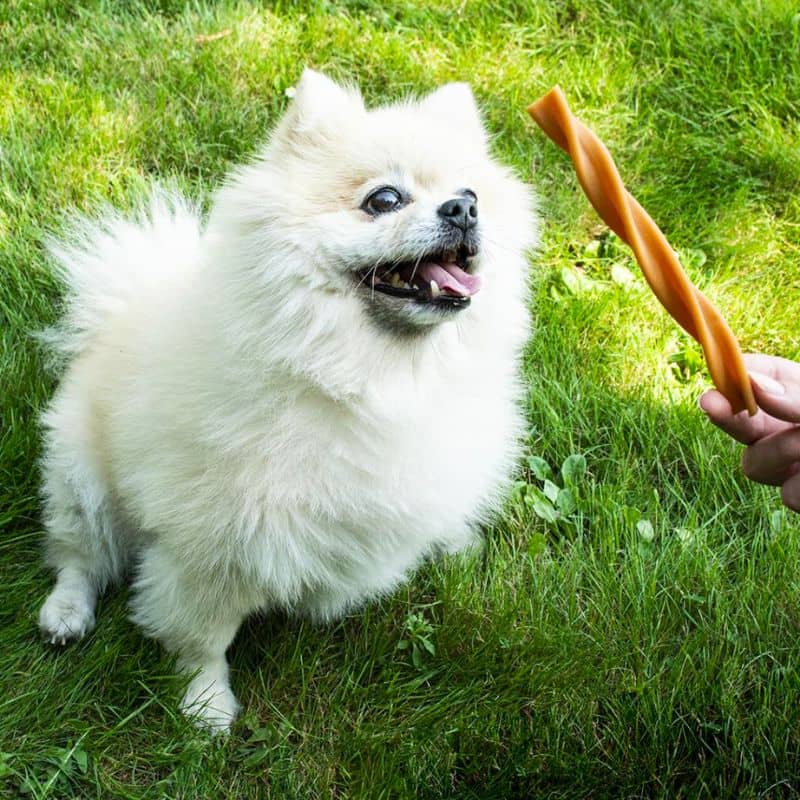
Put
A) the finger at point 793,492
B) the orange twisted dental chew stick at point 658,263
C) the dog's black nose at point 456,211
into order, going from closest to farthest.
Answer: the orange twisted dental chew stick at point 658,263 < the finger at point 793,492 < the dog's black nose at point 456,211

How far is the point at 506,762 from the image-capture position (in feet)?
7.91

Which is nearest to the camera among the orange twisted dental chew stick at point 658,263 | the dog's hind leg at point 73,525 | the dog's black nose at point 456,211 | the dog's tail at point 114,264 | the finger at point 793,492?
the orange twisted dental chew stick at point 658,263

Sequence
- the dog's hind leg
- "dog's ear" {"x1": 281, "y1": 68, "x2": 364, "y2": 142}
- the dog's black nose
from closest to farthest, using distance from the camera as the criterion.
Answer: the dog's black nose < "dog's ear" {"x1": 281, "y1": 68, "x2": 364, "y2": 142} < the dog's hind leg

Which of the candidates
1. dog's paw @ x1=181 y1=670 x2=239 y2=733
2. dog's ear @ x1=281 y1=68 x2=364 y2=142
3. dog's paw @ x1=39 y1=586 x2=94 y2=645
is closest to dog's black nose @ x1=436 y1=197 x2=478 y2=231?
dog's ear @ x1=281 y1=68 x2=364 y2=142

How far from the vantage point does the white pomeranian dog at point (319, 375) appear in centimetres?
209

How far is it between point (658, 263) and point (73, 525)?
67.9 inches

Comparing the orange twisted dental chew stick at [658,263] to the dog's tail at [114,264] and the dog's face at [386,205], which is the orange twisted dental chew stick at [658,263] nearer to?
the dog's face at [386,205]

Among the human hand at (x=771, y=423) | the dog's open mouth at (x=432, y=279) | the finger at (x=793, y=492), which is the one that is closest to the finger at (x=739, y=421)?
the human hand at (x=771, y=423)

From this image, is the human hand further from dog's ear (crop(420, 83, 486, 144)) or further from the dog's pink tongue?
dog's ear (crop(420, 83, 486, 144))

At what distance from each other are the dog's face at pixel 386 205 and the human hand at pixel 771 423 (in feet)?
1.94

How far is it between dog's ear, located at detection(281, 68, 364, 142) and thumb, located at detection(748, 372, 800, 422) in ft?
3.53

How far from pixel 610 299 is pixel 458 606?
50.7 inches

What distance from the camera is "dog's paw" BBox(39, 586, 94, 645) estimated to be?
104 inches

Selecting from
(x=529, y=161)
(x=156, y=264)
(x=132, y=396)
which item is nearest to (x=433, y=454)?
(x=132, y=396)
